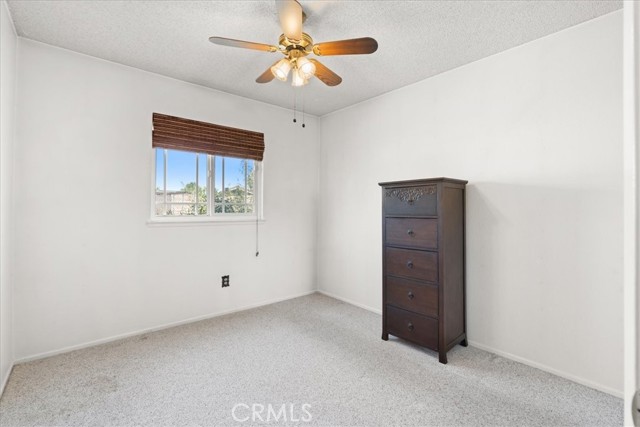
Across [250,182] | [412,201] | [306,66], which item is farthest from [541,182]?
[250,182]

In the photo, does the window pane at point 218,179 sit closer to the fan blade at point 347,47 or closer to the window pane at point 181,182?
the window pane at point 181,182

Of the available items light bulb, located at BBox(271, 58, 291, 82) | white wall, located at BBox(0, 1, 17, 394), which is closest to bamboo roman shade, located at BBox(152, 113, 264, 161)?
white wall, located at BBox(0, 1, 17, 394)

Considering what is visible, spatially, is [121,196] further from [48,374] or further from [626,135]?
[626,135]

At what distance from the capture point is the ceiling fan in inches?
68.9

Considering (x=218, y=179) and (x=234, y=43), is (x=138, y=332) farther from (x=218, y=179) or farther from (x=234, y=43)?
(x=234, y=43)

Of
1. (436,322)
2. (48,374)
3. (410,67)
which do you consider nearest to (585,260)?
(436,322)

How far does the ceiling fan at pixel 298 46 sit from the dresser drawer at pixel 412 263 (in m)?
1.48

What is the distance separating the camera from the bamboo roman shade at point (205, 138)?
9.51 ft

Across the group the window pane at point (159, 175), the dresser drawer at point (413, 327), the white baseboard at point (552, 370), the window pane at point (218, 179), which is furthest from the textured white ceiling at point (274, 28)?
the white baseboard at point (552, 370)

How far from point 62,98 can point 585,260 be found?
4.03m

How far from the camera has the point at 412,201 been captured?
8.20ft

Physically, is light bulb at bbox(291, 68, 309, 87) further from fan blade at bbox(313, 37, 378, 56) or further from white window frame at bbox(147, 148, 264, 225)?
white window frame at bbox(147, 148, 264, 225)

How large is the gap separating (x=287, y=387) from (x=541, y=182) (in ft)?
7.50

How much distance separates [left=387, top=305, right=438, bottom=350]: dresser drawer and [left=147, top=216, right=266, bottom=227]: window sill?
182 cm
